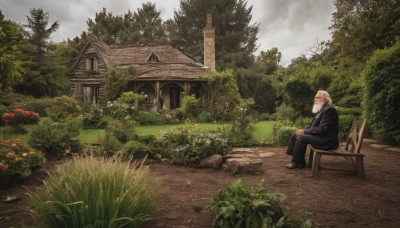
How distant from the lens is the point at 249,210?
3121mm

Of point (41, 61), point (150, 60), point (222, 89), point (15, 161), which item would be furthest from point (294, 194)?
point (41, 61)

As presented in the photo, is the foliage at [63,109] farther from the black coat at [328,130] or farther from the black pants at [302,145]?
the black coat at [328,130]

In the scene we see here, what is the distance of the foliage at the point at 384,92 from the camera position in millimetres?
7672

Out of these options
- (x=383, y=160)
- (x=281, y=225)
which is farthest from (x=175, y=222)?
(x=383, y=160)

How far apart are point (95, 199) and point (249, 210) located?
155 cm

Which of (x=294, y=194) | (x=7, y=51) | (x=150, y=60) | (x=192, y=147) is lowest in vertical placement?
(x=294, y=194)

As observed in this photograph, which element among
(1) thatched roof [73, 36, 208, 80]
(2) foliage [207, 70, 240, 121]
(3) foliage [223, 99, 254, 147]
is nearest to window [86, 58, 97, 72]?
(1) thatched roof [73, 36, 208, 80]

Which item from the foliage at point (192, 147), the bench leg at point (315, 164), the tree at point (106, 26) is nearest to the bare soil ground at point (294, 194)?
the bench leg at point (315, 164)

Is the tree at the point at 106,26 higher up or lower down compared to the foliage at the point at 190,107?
higher up

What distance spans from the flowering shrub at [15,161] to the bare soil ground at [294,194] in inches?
6.7

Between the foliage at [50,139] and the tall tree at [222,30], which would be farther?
the tall tree at [222,30]

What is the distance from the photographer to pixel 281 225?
2955 millimetres

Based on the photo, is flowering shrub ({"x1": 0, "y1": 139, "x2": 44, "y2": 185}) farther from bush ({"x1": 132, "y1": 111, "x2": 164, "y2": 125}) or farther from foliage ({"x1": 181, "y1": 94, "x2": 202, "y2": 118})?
foliage ({"x1": 181, "y1": 94, "x2": 202, "y2": 118})

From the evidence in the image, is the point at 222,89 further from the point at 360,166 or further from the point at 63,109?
the point at 360,166
